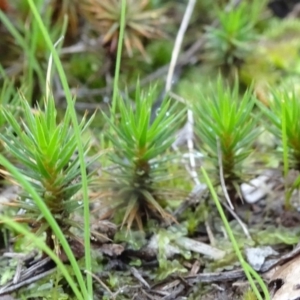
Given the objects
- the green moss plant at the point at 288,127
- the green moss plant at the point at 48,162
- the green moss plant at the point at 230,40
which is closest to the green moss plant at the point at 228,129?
the green moss plant at the point at 288,127

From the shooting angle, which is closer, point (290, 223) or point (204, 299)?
point (204, 299)

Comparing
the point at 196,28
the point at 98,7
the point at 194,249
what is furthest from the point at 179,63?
the point at 194,249

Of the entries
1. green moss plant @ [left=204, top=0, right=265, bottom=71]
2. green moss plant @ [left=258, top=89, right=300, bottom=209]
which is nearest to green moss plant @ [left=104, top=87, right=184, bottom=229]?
green moss plant @ [left=258, top=89, right=300, bottom=209]

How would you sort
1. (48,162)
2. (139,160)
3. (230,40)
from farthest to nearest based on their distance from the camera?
(230,40)
(139,160)
(48,162)

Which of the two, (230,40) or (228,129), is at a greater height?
(230,40)

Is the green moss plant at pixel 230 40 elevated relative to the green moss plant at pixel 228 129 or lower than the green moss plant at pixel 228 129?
elevated

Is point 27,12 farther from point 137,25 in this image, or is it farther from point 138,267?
point 138,267

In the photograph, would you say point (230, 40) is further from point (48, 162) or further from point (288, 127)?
point (48, 162)

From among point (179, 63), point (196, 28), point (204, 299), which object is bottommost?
point (204, 299)

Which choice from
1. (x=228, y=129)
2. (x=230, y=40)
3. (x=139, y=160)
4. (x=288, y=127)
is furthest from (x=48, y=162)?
(x=230, y=40)

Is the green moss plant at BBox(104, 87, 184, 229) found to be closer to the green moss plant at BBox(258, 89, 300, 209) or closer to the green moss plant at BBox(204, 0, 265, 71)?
the green moss plant at BBox(258, 89, 300, 209)

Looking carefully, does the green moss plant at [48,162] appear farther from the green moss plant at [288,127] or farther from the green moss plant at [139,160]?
the green moss plant at [288,127]
